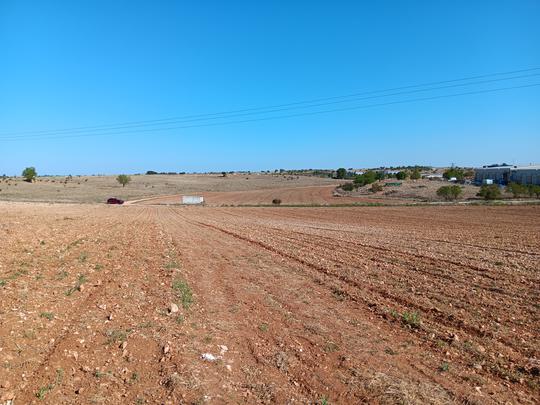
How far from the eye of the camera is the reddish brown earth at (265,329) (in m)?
5.57

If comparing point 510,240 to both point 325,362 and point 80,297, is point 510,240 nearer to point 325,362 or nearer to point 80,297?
point 325,362

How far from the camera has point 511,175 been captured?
10994cm

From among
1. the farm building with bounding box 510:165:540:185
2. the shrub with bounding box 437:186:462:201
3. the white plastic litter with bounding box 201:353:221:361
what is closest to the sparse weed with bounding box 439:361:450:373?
the white plastic litter with bounding box 201:353:221:361

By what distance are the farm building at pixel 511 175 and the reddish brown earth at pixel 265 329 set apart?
321 ft

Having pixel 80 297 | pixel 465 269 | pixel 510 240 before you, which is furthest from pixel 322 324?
pixel 510 240

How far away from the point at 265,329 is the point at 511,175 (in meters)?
120

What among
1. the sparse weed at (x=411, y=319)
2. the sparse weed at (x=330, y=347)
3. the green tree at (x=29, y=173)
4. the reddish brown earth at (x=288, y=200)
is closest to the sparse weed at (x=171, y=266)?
the sparse weed at (x=330, y=347)

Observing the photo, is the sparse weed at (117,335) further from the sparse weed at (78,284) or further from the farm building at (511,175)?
the farm building at (511,175)

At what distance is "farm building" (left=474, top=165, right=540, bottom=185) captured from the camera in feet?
321

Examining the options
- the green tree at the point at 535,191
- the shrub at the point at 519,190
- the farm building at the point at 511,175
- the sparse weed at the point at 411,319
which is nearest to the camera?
the sparse weed at the point at 411,319

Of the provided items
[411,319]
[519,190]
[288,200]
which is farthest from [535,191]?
[411,319]

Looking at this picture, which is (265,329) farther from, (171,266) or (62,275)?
(171,266)

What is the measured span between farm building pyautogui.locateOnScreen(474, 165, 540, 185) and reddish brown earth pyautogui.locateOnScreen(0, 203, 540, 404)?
321 ft

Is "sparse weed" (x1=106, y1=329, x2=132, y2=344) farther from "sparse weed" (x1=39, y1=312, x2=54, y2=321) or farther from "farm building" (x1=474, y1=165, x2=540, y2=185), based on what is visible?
"farm building" (x1=474, y1=165, x2=540, y2=185)
